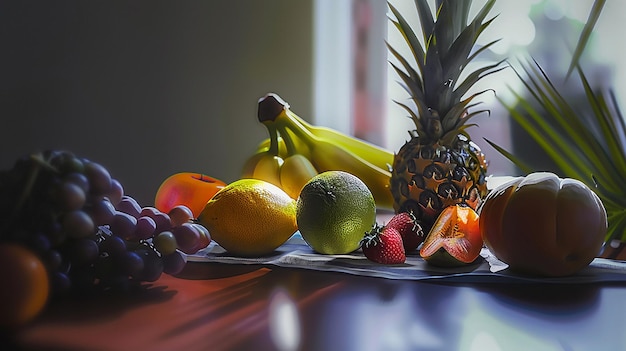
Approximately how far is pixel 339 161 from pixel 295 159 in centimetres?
11

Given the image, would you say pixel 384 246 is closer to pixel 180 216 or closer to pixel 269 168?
pixel 180 216

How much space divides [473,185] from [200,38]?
80cm

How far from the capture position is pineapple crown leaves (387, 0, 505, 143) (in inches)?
32.2

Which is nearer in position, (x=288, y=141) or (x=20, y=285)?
(x=20, y=285)

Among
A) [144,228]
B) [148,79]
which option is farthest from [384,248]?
[148,79]

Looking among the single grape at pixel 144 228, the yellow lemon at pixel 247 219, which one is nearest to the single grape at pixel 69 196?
the single grape at pixel 144 228

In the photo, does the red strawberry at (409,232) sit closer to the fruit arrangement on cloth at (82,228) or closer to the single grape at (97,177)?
the fruit arrangement on cloth at (82,228)

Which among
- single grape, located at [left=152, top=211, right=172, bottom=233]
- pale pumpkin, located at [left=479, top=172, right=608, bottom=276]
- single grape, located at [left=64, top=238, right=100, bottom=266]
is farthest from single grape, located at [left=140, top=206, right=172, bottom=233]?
pale pumpkin, located at [left=479, top=172, right=608, bottom=276]

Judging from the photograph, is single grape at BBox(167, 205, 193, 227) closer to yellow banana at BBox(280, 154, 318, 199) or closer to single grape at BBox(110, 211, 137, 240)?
single grape at BBox(110, 211, 137, 240)

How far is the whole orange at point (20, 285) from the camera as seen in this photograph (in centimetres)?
39

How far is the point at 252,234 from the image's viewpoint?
0.70 metres

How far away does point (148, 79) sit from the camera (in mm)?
921

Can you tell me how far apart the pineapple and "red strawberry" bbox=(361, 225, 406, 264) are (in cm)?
17

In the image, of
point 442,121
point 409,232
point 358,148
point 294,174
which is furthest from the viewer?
point 358,148
